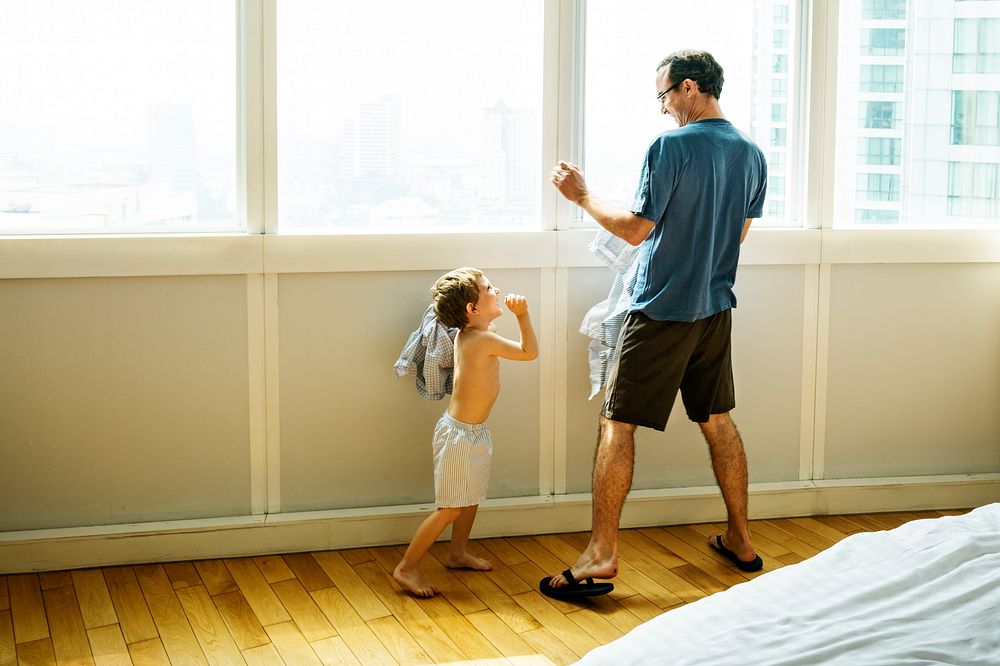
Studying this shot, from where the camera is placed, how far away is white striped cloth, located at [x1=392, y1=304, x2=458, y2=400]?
326 cm

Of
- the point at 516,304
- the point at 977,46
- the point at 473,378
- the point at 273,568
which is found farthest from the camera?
the point at 977,46

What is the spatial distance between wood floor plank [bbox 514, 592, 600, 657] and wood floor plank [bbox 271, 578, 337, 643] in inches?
21.8

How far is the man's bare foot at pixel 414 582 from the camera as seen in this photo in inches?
120

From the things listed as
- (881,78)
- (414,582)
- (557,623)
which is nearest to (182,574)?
(414,582)

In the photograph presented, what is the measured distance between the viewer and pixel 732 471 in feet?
10.9

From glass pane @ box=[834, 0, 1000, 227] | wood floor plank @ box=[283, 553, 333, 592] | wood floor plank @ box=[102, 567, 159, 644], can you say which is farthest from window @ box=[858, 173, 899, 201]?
wood floor plank @ box=[102, 567, 159, 644]

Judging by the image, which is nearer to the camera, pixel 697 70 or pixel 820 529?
pixel 697 70

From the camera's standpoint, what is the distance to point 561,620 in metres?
2.89

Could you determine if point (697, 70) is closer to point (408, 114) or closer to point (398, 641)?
point (408, 114)

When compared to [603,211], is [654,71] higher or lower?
higher

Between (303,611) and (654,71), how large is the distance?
2.06m

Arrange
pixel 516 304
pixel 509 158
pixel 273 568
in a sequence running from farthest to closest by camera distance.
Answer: pixel 509 158 < pixel 273 568 < pixel 516 304

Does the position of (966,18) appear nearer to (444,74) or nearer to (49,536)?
(444,74)

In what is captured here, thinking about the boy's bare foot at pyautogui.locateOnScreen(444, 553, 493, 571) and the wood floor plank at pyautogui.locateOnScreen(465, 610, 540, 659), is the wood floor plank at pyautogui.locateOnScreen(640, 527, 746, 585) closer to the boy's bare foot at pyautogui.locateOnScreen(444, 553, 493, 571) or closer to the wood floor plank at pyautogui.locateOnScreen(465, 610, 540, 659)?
the boy's bare foot at pyautogui.locateOnScreen(444, 553, 493, 571)
